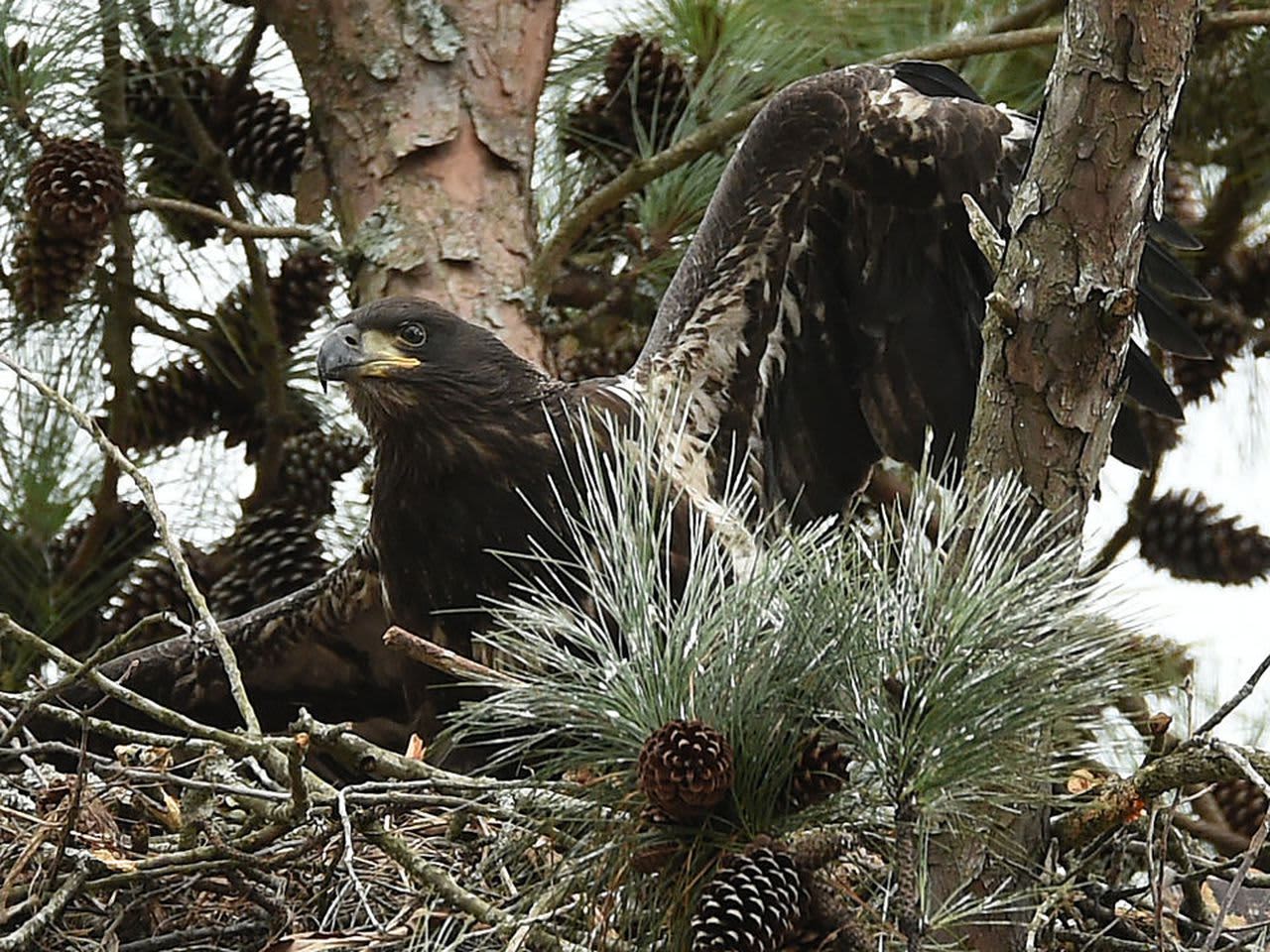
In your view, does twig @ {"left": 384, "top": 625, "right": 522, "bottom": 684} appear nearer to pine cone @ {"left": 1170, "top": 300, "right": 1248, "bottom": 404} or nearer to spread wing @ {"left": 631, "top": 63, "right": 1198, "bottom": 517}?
spread wing @ {"left": 631, "top": 63, "right": 1198, "bottom": 517}

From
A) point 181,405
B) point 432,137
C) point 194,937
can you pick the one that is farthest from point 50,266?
point 194,937

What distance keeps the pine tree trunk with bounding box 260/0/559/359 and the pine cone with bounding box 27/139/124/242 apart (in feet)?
1.95

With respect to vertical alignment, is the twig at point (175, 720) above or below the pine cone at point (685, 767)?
below

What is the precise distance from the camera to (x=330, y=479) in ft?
19.0

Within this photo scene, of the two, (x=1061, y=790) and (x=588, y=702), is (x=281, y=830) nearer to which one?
(x=588, y=702)

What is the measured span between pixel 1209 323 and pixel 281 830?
10.4ft

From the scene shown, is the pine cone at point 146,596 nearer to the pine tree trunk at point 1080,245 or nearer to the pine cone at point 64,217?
the pine cone at point 64,217

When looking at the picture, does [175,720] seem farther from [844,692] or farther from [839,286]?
[839,286]

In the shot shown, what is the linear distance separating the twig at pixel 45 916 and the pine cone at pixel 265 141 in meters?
2.94

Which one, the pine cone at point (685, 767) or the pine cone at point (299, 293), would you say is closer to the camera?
the pine cone at point (685, 767)

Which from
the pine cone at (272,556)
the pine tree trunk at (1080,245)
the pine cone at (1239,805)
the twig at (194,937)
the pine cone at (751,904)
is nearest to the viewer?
the pine cone at (751,904)

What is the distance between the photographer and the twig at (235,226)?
484cm

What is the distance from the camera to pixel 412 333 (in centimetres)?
457

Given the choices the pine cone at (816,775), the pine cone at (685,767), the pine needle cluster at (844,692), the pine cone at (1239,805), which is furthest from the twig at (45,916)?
the pine cone at (1239,805)
